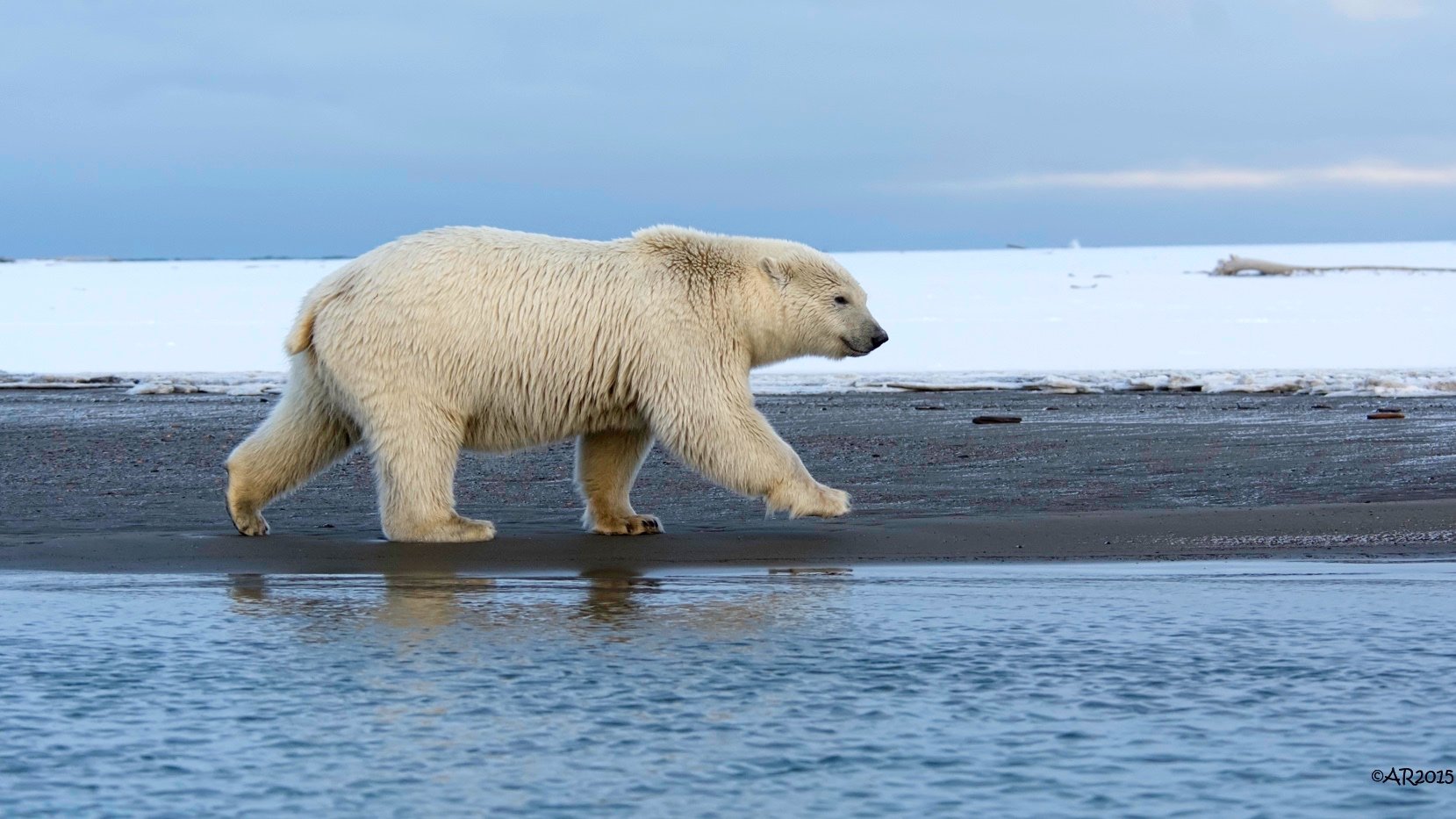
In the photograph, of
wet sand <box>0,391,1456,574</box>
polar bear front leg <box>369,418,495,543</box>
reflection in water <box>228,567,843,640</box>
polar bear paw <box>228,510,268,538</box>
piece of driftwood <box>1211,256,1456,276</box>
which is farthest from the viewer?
piece of driftwood <box>1211,256,1456,276</box>

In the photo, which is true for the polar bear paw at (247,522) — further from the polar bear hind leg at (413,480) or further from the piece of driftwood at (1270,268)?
the piece of driftwood at (1270,268)

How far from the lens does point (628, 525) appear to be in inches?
307

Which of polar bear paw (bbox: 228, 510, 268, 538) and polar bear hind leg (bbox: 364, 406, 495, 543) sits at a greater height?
polar bear hind leg (bbox: 364, 406, 495, 543)

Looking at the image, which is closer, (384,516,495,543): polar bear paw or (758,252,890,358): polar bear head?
(384,516,495,543): polar bear paw

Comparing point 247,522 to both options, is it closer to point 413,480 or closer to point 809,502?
point 413,480

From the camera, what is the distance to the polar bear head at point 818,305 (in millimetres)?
8078

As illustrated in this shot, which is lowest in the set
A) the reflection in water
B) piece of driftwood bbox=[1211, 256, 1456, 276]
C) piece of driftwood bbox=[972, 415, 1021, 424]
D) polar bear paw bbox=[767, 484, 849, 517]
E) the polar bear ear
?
the reflection in water

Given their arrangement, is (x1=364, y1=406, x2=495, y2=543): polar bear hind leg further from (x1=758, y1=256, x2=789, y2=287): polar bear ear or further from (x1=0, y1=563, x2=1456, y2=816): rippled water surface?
(x1=758, y1=256, x2=789, y2=287): polar bear ear

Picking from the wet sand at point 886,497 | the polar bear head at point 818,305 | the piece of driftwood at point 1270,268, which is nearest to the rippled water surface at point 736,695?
the wet sand at point 886,497

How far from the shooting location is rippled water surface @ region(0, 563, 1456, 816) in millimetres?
3680

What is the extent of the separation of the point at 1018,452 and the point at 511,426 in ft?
13.0

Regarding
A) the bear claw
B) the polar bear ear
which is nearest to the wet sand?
the bear claw

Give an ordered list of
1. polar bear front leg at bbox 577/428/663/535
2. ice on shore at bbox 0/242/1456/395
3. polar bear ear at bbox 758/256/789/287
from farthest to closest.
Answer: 1. ice on shore at bbox 0/242/1456/395
2. polar bear ear at bbox 758/256/789/287
3. polar bear front leg at bbox 577/428/663/535

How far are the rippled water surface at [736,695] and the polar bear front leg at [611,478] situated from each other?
4.65ft
